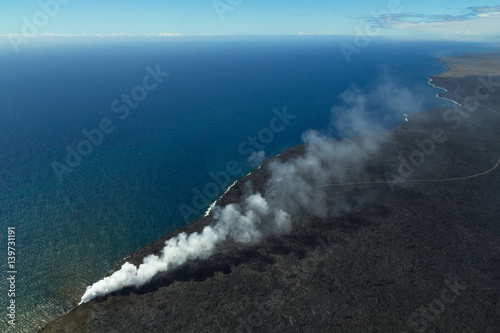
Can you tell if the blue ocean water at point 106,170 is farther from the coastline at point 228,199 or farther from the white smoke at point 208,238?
the white smoke at point 208,238

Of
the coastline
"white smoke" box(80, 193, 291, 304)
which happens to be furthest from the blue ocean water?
"white smoke" box(80, 193, 291, 304)

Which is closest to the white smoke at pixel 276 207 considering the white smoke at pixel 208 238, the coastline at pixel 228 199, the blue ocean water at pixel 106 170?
the white smoke at pixel 208 238

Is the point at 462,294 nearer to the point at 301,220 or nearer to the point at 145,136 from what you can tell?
the point at 301,220

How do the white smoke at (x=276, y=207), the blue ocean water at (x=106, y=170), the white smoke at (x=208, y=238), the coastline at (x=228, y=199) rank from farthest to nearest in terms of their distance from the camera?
1. the blue ocean water at (x=106, y=170)
2. the white smoke at (x=276, y=207)
3. the white smoke at (x=208, y=238)
4. the coastline at (x=228, y=199)

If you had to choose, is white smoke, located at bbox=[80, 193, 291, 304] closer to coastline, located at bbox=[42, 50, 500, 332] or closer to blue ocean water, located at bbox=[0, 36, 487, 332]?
coastline, located at bbox=[42, 50, 500, 332]

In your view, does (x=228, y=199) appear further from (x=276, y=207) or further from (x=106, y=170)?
(x=106, y=170)

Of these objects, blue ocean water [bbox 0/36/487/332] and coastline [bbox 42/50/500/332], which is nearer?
coastline [bbox 42/50/500/332]

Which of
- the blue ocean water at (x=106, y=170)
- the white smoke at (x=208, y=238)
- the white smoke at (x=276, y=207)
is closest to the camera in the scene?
the white smoke at (x=208, y=238)

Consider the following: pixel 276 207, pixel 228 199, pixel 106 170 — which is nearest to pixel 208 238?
pixel 228 199

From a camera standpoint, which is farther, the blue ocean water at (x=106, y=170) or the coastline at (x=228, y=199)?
the blue ocean water at (x=106, y=170)
